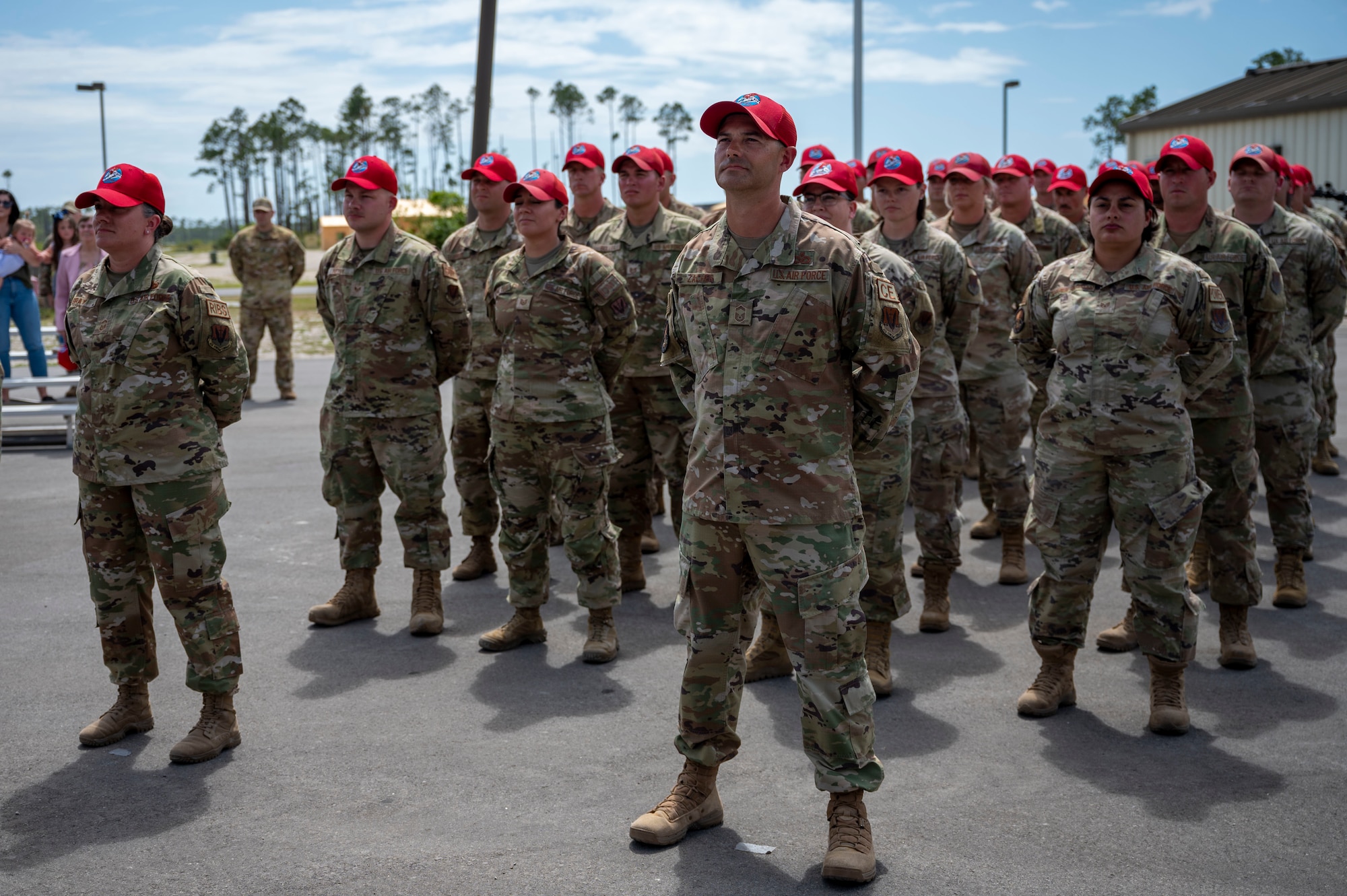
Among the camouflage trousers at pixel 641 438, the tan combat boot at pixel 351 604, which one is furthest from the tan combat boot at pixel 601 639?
the tan combat boot at pixel 351 604

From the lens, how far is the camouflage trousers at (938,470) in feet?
19.9

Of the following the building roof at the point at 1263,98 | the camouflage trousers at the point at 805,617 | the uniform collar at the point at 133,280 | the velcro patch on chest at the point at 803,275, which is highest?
the building roof at the point at 1263,98

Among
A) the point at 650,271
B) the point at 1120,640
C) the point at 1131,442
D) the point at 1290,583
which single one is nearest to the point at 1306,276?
the point at 1290,583

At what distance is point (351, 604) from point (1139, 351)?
13.8 ft

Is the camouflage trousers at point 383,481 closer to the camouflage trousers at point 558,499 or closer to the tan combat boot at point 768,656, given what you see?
the camouflage trousers at point 558,499

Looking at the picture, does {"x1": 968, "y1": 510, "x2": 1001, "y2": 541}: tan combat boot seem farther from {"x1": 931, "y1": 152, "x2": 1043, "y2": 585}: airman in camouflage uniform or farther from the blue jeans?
the blue jeans

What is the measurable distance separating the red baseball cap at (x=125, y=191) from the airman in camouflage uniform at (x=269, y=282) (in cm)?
1009

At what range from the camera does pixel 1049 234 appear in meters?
9.02

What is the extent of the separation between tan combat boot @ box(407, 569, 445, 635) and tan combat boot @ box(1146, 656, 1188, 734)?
139 inches

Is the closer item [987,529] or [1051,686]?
[1051,686]

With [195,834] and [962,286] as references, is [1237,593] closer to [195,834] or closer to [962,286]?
[962,286]

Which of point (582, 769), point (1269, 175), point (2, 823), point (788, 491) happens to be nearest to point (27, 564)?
point (2, 823)

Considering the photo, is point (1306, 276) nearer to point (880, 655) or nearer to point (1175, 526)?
point (1175, 526)

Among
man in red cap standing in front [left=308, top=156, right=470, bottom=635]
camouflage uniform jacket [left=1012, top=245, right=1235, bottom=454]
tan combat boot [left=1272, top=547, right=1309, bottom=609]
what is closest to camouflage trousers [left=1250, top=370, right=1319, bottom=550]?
tan combat boot [left=1272, top=547, right=1309, bottom=609]
